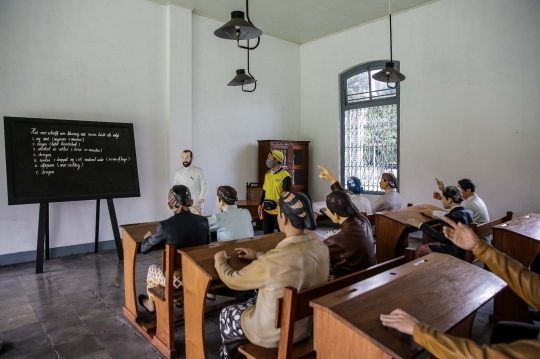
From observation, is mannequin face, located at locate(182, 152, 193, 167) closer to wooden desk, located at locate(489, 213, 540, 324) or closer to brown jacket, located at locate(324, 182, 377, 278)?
brown jacket, located at locate(324, 182, 377, 278)

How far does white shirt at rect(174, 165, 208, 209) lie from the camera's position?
5297mm

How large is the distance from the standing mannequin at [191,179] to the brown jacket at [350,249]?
3233mm

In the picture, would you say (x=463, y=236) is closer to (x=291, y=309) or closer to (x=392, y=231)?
(x=291, y=309)

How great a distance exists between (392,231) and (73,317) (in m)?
2.99

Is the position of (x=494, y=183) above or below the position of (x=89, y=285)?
above

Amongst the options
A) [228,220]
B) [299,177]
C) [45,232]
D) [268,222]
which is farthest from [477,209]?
[45,232]

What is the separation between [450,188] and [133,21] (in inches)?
194

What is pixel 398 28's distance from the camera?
20.6 ft

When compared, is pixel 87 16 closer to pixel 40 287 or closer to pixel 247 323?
pixel 40 287

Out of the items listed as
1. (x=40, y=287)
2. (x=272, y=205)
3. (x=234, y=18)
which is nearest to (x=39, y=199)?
(x=40, y=287)

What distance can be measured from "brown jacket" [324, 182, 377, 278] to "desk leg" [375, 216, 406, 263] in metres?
1.32

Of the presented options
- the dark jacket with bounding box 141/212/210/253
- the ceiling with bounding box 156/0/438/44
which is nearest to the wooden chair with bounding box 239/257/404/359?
the dark jacket with bounding box 141/212/210/253

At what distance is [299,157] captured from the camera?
7520 millimetres

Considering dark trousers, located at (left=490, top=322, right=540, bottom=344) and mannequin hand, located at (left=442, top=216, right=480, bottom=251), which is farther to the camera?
dark trousers, located at (left=490, top=322, right=540, bottom=344)
